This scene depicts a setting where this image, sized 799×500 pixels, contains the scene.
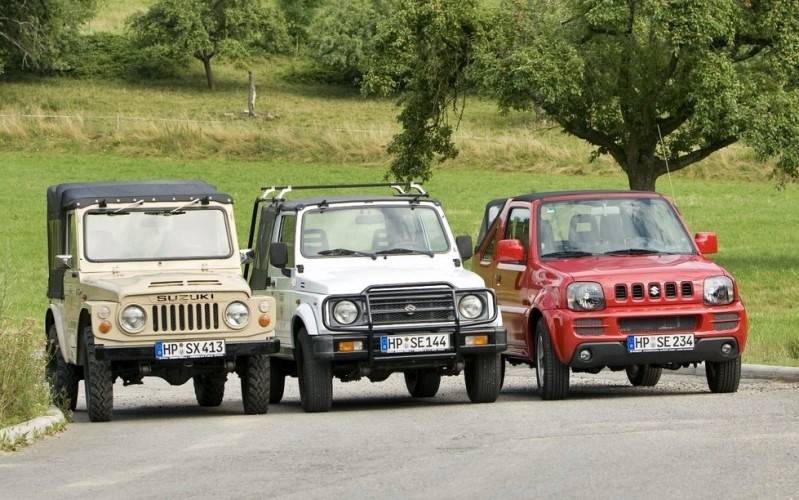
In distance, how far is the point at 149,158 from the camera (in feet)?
197

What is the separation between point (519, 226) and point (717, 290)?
7.75 ft

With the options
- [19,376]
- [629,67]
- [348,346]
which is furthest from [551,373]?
[629,67]

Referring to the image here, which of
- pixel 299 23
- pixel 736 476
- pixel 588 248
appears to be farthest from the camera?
pixel 299 23

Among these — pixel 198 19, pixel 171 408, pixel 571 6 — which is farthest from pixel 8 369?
pixel 198 19

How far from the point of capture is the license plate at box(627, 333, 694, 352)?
15078 mm

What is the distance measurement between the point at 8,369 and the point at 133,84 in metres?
76.3

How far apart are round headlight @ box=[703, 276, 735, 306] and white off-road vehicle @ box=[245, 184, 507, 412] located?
1.99m

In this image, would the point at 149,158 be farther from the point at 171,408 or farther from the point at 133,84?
the point at 171,408

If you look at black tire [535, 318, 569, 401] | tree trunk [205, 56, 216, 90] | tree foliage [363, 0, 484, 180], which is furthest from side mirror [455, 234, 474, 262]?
tree trunk [205, 56, 216, 90]

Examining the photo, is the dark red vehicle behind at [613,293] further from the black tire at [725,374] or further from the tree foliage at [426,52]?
the tree foliage at [426,52]

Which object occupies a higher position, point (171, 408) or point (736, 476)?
point (736, 476)

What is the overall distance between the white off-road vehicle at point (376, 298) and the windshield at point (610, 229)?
2.93ft

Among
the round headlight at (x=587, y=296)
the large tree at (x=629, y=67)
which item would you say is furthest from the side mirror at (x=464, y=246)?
the large tree at (x=629, y=67)

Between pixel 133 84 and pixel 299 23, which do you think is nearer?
pixel 133 84
